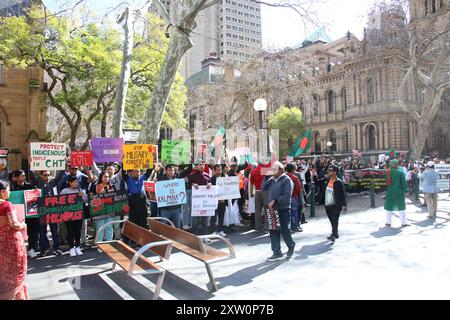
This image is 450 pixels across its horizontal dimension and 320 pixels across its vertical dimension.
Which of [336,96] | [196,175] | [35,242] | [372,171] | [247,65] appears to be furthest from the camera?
[336,96]

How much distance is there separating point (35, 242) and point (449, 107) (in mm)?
51866

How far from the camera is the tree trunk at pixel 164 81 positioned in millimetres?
10648

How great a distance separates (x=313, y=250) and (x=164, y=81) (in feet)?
20.2

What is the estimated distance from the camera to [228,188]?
33.4 ft

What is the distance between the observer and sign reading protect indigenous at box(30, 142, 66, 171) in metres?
8.22

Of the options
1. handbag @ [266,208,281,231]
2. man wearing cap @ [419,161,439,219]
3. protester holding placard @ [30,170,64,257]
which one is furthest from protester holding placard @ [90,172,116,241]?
man wearing cap @ [419,161,439,219]

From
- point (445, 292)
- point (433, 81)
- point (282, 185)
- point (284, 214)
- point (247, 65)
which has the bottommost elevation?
point (445, 292)

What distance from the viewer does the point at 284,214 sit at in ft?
23.6

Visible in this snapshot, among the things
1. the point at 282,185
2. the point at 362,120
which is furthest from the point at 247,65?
the point at 362,120

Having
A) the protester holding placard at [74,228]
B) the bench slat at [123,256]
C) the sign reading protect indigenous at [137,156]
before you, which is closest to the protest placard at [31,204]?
the protester holding placard at [74,228]

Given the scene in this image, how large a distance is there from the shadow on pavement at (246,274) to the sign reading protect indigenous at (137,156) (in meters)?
3.91

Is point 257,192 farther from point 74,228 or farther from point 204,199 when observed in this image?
point 74,228

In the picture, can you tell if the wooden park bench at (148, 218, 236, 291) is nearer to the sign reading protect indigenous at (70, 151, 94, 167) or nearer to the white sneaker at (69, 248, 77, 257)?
the white sneaker at (69, 248, 77, 257)

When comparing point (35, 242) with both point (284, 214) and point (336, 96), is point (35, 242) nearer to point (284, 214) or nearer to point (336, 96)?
point (284, 214)
